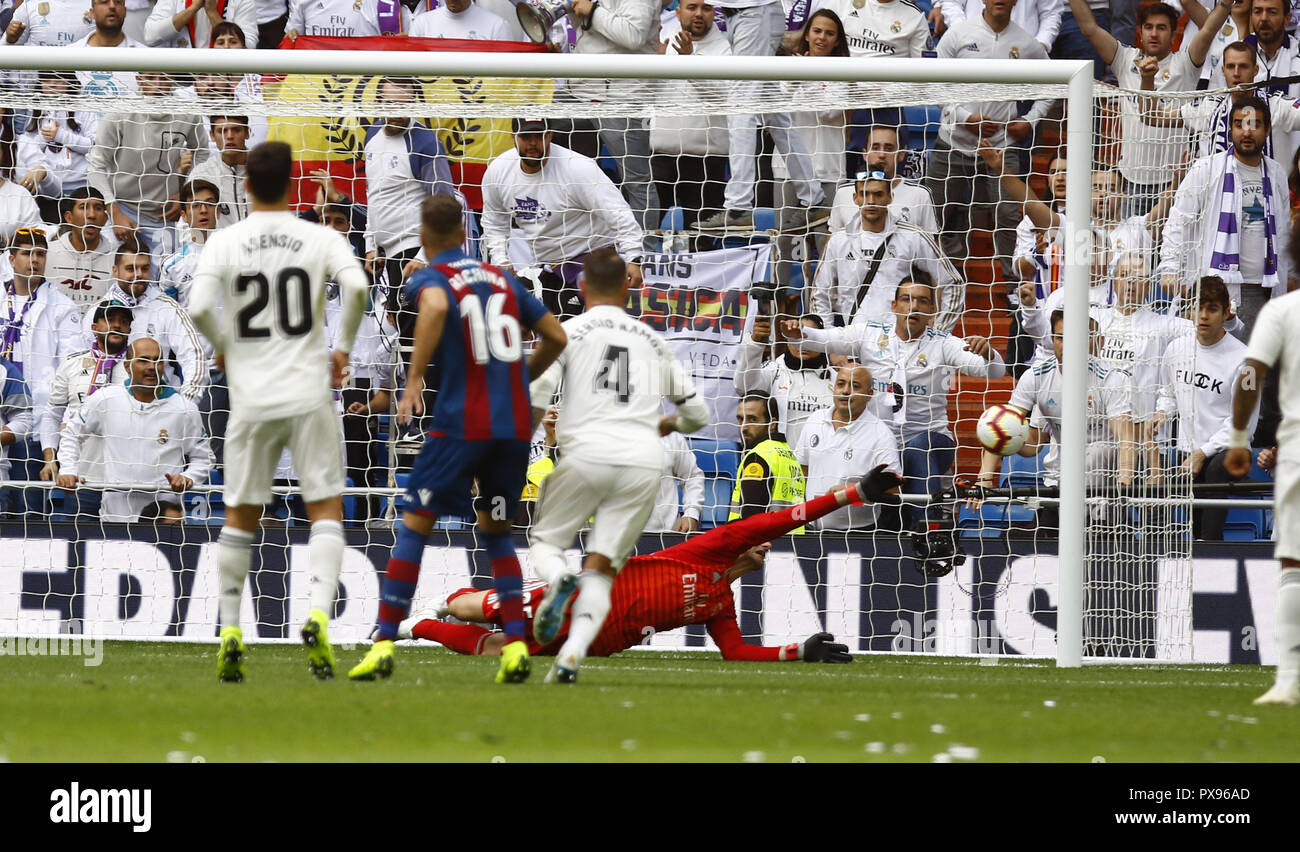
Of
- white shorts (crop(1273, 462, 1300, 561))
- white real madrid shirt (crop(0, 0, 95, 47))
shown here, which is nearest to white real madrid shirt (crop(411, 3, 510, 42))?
white real madrid shirt (crop(0, 0, 95, 47))

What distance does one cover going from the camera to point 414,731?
4.77 meters

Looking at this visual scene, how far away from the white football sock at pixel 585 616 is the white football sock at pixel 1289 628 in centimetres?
267

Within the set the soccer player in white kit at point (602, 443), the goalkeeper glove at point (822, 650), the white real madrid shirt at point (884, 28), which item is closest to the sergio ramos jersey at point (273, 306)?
the soccer player in white kit at point (602, 443)

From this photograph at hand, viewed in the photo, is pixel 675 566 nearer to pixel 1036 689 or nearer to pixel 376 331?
pixel 1036 689

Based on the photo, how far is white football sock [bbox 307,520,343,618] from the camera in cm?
632

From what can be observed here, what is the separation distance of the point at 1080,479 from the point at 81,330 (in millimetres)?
6459

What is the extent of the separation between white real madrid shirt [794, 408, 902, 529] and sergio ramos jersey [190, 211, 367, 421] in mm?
4652

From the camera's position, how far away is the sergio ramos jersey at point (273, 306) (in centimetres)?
631

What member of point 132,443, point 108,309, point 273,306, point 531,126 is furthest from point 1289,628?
point 108,309

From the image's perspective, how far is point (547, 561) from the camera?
21.5ft

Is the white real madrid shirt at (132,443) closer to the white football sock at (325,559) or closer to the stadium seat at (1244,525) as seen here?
the white football sock at (325,559)

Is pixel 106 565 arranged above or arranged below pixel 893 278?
below

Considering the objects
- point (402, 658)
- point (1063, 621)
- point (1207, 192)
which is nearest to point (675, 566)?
point (402, 658)

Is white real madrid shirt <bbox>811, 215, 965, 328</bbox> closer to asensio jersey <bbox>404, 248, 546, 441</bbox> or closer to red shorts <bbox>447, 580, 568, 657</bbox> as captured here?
red shorts <bbox>447, 580, 568, 657</bbox>
